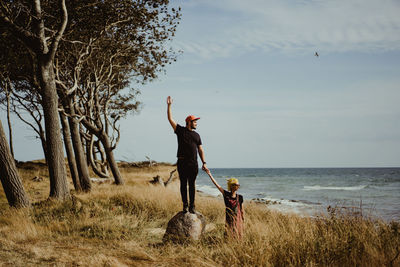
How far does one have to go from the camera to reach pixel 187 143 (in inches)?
259

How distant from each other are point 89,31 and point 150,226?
9714mm

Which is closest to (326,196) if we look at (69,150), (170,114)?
(69,150)

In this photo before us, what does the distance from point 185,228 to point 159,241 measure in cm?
89

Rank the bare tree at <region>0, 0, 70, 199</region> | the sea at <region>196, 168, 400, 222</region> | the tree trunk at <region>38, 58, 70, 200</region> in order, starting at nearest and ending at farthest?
the bare tree at <region>0, 0, 70, 199</region> → the tree trunk at <region>38, 58, 70, 200</region> → the sea at <region>196, 168, 400, 222</region>

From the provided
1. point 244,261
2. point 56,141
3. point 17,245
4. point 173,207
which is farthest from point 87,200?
point 244,261

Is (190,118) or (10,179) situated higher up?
(190,118)

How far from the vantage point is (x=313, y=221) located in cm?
711

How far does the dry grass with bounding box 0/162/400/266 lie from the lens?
4.95m

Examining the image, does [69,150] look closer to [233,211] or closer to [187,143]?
[187,143]

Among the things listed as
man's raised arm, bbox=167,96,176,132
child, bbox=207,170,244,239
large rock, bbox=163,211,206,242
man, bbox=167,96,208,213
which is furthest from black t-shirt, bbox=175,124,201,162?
large rock, bbox=163,211,206,242

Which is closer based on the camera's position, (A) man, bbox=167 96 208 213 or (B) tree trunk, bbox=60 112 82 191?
(A) man, bbox=167 96 208 213

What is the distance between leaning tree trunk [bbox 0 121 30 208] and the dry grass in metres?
0.39

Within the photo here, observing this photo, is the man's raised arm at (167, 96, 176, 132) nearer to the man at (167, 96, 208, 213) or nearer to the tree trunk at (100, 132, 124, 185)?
the man at (167, 96, 208, 213)

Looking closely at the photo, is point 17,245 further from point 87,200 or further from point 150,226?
point 87,200
